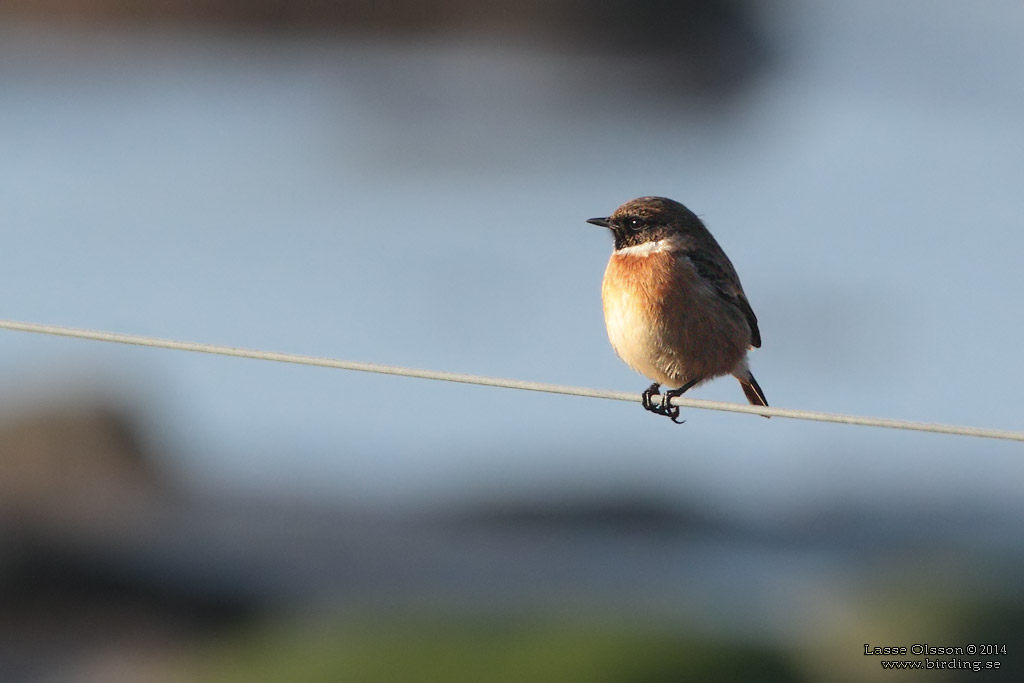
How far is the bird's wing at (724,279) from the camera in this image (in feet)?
28.5

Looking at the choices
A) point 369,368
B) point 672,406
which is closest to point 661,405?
point 672,406

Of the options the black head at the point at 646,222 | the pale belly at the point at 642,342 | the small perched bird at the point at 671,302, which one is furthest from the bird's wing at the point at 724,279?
the pale belly at the point at 642,342

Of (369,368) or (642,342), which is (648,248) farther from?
(369,368)

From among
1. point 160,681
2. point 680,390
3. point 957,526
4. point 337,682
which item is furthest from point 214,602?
point 680,390

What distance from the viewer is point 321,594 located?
31.3 m

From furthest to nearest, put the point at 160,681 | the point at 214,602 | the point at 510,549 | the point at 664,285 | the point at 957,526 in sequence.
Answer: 1. the point at 957,526
2. the point at 510,549
3. the point at 214,602
4. the point at 160,681
5. the point at 664,285

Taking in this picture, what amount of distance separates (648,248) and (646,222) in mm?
221

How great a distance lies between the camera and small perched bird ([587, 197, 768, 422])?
8.30m

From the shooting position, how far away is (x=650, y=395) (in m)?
8.40

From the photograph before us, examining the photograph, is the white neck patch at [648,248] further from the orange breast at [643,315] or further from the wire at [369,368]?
the wire at [369,368]

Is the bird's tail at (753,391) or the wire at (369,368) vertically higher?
the bird's tail at (753,391)

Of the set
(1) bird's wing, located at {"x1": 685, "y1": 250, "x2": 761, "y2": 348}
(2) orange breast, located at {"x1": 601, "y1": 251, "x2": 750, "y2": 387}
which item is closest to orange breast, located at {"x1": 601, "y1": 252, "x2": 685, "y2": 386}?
(2) orange breast, located at {"x1": 601, "y1": 251, "x2": 750, "y2": 387}

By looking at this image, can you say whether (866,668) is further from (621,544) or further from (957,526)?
(957,526)

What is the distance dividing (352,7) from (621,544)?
1420 cm
